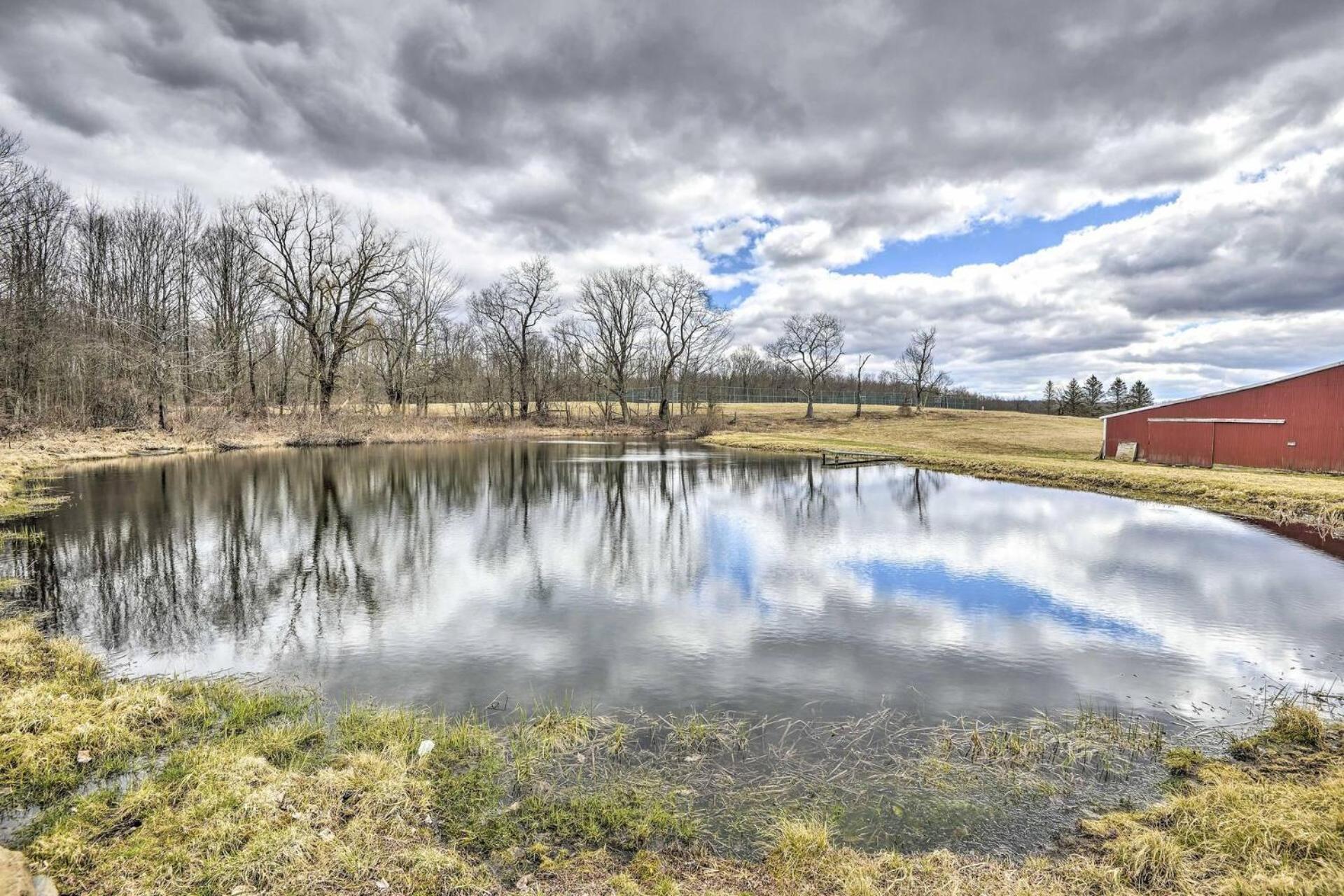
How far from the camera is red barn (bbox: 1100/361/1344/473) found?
969 inches

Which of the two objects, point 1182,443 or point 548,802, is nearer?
point 548,802

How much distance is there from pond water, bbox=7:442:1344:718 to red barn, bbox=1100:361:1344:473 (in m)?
11.3

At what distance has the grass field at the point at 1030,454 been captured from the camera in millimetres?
20500

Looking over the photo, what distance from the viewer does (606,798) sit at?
4930 millimetres

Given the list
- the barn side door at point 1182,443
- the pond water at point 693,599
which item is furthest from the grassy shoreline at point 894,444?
the pond water at point 693,599

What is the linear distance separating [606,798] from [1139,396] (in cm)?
10659

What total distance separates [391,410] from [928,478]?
42.0 metres

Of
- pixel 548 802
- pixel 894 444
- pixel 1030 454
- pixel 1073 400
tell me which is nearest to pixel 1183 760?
pixel 548 802

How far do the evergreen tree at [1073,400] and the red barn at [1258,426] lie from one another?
207 feet

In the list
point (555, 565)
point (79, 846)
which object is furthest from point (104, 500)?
point (79, 846)

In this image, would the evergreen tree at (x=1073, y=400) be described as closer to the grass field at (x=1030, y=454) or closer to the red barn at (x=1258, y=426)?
the grass field at (x=1030, y=454)

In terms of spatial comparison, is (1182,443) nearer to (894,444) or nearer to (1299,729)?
(894,444)

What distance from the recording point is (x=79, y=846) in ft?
12.8

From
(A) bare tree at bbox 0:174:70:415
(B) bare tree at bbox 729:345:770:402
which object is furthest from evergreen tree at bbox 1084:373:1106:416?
(A) bare tree at bbox 0:174:70:415
